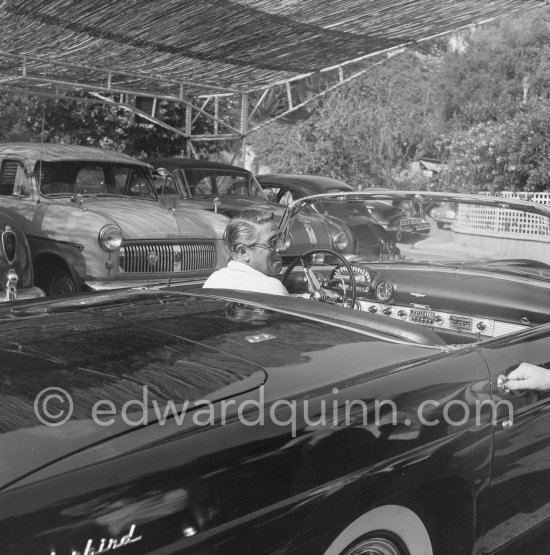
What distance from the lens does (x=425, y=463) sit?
2.06m

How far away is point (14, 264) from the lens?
5.77m

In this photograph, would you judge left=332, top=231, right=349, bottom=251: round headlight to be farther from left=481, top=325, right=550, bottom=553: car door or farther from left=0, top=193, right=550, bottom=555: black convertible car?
left=481, top=325, right=550, bottom=553: car door

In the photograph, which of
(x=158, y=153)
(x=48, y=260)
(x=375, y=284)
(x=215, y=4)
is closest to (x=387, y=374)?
(x=375, y=284)

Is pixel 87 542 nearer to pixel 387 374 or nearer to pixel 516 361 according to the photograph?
pixel 387 374

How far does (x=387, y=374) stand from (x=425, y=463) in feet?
0.83

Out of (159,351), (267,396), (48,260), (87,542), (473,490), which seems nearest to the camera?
(87,542)

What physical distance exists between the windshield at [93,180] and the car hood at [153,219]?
246mm

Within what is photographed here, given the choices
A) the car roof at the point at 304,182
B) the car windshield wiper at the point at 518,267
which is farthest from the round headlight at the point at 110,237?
the car roof at the point at 304,182

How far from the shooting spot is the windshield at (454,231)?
11.5 feet

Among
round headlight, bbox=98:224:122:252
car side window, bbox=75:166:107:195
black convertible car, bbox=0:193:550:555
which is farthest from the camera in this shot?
car side window, bbox=75:166:107:195

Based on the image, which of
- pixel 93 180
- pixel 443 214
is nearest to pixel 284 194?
pixel 93 180

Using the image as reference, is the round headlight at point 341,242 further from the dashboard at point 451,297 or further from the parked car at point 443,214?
the parked car at point 443,214

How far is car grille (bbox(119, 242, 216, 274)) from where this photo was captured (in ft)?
22.4

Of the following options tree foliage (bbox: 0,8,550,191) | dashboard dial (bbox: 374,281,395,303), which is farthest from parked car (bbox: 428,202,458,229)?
tree foliage (bbox: 0,8,550,191)
